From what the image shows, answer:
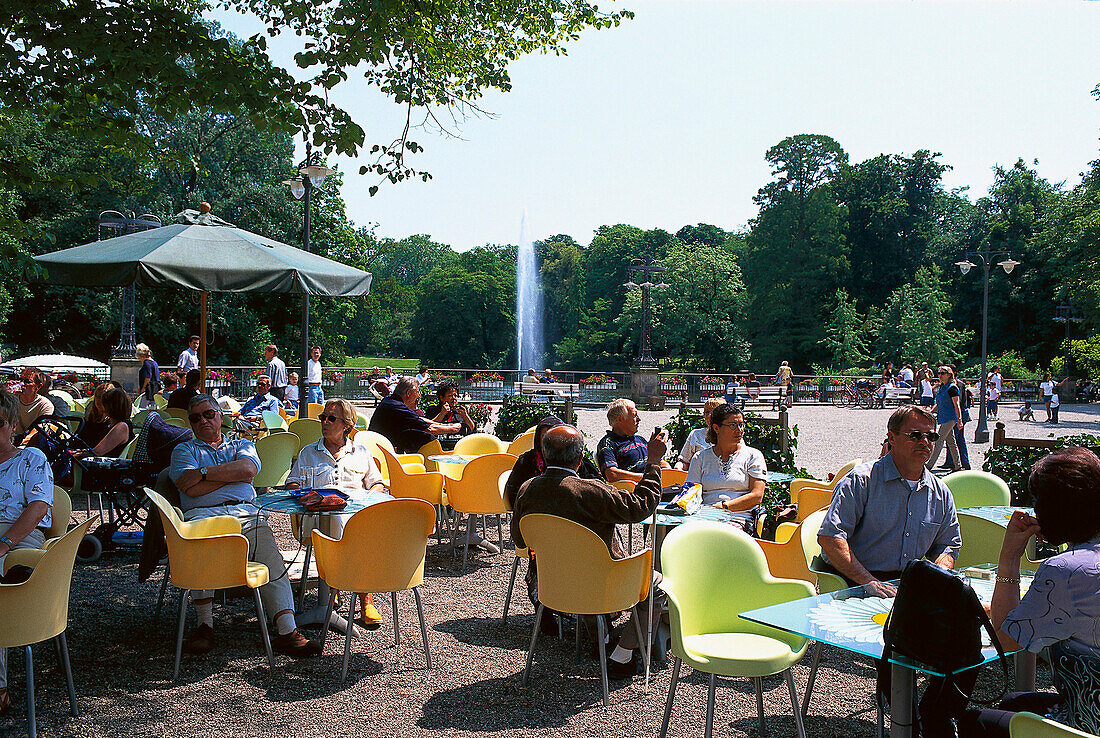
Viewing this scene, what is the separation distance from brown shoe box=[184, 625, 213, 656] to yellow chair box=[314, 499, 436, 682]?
2.84ft

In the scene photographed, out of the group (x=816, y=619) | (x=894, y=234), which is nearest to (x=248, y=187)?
(x=816, y=619)

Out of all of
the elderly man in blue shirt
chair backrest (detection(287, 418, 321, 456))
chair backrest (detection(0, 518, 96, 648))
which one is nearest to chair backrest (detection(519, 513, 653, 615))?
the elderly man in blue shirt

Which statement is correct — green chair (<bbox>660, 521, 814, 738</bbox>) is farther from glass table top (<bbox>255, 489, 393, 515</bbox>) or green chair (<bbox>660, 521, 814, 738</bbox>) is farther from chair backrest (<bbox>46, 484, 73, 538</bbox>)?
chair backrest (<bbox>46, 484, 73, 538</bbox>)

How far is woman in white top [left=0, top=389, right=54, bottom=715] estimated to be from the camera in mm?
4250

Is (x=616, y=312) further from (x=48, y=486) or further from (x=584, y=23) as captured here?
(x=48, y=486)

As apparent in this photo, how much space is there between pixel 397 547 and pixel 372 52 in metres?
4.29

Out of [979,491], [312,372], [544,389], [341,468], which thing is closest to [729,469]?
[979,491]

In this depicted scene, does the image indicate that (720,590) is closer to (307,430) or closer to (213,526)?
(213,526)

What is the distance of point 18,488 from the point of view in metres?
4.34

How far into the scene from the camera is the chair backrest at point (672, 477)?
693cm

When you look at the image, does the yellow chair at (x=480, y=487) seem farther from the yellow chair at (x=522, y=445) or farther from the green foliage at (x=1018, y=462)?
the green foliage at (x=1018, y=462)

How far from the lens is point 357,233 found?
39750 millimetres

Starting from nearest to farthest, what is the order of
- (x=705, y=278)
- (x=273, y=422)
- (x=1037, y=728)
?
(x=1037, y=728)
(x=273, y=422)
(x=705, y=278)

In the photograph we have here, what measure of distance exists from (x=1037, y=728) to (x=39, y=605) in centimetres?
402
